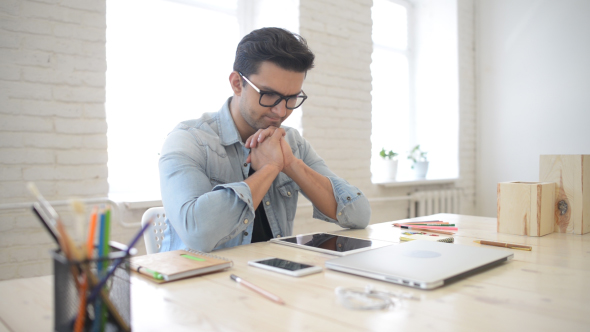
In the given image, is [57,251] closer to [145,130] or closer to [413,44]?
[145,130]

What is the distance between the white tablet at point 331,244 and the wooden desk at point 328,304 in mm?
136

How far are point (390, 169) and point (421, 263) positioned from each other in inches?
116

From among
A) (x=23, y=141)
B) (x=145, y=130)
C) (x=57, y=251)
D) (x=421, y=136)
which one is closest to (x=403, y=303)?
(x=57, y=251)

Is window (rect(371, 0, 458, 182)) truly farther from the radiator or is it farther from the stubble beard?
the stubble beard

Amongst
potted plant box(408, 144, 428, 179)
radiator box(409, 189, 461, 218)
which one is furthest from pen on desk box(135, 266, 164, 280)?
potted plant box(408, 144, 428, 179)

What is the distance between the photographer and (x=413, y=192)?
3.96 m

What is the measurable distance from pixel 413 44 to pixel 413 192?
155 cm

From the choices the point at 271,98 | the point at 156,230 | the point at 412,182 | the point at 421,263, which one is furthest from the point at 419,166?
the point at 421,263

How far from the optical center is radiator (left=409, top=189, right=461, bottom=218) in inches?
153

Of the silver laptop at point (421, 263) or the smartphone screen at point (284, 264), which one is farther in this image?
the smartphone screen at point (284, 264)

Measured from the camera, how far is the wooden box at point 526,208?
1.43 m

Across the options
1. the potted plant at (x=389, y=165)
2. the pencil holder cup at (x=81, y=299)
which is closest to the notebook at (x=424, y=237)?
the pencil holder cup at (x=81, y=299)

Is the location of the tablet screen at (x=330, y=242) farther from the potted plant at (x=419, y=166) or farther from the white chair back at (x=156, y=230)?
the potted plant at (x=419, y=166)

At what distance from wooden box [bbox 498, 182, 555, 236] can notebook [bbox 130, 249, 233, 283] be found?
0.96m
